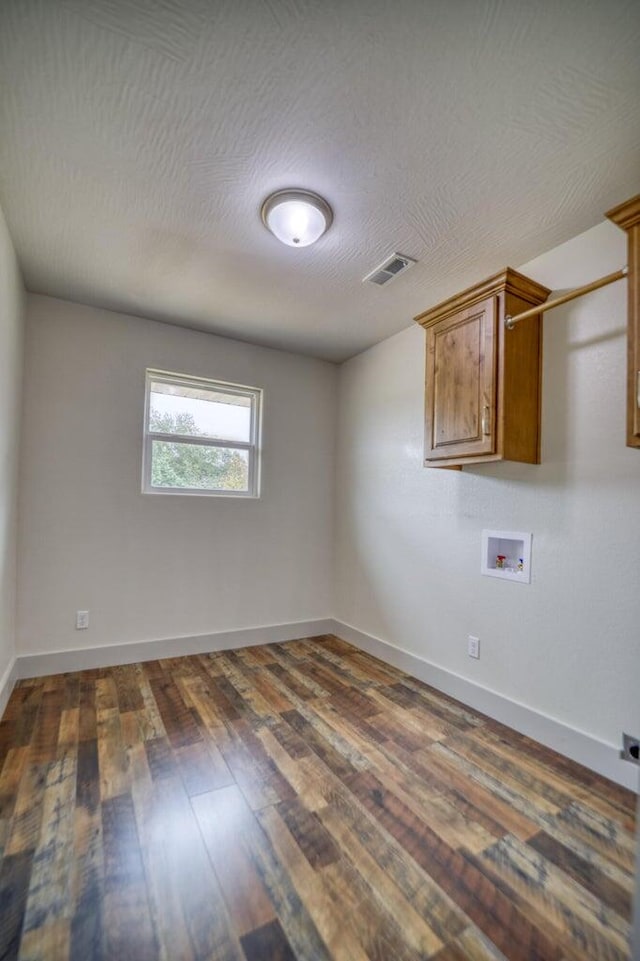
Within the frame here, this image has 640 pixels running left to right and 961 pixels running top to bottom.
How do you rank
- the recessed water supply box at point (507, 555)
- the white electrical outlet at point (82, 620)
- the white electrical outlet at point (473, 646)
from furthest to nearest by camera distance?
the white electrical outlet at point (82, 620), the white electrical outlet at point (473, 646), the recessed water supply box at point (507, 555)

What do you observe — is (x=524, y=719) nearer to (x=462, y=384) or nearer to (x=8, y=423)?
(x=462, y=384)

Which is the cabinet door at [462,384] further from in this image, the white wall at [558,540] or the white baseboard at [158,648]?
the white baseboard at [158,648]

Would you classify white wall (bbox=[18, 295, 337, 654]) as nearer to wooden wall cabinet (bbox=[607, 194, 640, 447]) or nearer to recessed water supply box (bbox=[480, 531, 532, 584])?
recessed water supply box (bbox=[480, 531, 532, 584])

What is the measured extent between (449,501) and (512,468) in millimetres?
515

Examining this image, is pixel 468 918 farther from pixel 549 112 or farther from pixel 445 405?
pixel 549 112

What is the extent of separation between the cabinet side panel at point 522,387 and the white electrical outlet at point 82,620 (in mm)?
2859

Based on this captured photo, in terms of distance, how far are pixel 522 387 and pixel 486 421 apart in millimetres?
268

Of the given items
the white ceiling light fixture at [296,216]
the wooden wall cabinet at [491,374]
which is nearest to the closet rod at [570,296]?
the wooden wall cabinet at [491,374]

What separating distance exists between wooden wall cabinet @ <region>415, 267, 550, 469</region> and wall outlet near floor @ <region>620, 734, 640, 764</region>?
127 centimetres

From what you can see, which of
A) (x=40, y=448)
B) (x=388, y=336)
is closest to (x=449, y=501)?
(x=388, y=336)

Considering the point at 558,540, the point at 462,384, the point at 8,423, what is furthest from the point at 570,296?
the point at 8,423

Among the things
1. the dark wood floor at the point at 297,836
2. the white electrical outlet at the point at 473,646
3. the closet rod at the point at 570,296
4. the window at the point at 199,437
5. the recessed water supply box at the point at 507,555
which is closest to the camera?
the dark wood floor at the point at 297,836

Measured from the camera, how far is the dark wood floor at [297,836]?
44.5 inches

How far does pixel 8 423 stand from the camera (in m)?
2.36
